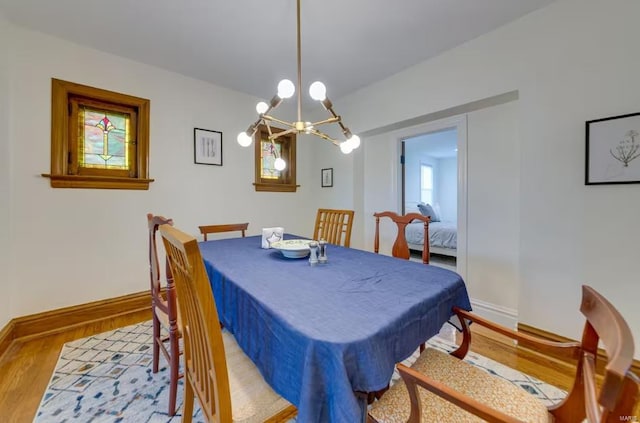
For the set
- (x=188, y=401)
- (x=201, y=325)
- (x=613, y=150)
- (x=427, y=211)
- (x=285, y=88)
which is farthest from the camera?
(x=427, y=211)

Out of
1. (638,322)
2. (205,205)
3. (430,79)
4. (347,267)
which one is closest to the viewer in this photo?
(347,267)

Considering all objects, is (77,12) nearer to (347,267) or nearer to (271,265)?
(271,265)

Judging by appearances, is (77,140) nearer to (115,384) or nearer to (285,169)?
(115,384)

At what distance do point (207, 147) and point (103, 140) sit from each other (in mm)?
910

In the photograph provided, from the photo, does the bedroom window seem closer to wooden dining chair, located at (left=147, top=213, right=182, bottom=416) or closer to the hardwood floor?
the hardwood floor

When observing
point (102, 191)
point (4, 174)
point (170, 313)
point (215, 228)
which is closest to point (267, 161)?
point (215, 228)

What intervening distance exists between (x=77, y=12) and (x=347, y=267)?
2582mm

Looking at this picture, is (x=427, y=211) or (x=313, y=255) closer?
(x=313, y=255)

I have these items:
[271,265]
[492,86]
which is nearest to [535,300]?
[492,86]

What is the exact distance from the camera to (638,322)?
157cm

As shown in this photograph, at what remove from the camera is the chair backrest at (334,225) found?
234 centimetres

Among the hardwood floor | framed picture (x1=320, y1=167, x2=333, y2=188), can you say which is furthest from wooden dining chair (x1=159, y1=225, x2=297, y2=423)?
framed picture (x1=320, y1=167, x2=333, y2=188)

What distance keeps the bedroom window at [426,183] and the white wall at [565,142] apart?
4.33 meters

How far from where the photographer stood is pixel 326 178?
3.74 meters
